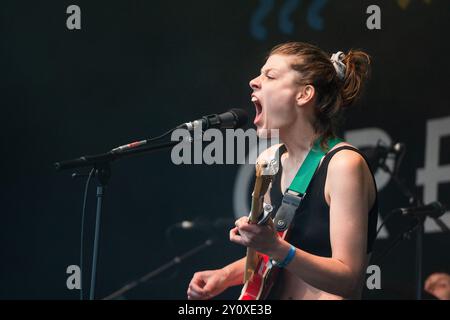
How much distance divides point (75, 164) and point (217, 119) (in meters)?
0.61

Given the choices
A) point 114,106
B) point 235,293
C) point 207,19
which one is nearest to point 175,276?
point 235,293

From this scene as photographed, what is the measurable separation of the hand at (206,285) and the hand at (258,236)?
1.59 feet

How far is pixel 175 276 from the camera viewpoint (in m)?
5.10

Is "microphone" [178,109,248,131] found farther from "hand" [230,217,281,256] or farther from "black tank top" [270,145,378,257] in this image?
"hand" [230,217,281,256]

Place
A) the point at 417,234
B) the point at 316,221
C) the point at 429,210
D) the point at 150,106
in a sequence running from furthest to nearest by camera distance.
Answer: the point at 150,106 → the point at 417,234 → the point at 429,210 → the point at 316,221

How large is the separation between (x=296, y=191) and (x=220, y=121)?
44 cm

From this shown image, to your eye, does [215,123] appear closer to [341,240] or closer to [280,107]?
[280,107]

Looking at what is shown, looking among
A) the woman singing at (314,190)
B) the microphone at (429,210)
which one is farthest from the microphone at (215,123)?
the microphone at (429,210)

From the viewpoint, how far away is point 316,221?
9.00 feet

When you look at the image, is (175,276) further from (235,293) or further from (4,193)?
(4,193)

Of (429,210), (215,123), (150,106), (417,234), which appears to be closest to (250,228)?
(215,123)

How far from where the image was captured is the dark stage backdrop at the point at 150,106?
16.2 ft
